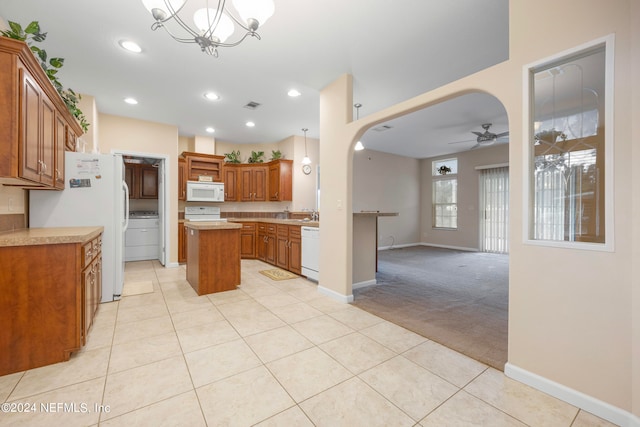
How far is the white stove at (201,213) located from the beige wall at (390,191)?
146 inches

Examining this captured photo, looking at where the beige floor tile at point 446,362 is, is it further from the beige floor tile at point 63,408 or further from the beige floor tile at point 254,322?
the beige floor tile at point 63,408

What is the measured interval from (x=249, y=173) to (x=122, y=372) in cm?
512

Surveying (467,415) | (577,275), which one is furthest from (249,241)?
(577,275)

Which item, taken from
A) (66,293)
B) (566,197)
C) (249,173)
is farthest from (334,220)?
(249,173)

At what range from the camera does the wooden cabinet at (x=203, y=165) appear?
580 centimetres

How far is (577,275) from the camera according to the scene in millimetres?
1569

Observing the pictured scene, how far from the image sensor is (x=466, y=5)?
221 cm

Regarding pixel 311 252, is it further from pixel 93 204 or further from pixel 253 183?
pixel 253 183

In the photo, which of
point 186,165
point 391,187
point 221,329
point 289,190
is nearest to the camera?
point 221,329

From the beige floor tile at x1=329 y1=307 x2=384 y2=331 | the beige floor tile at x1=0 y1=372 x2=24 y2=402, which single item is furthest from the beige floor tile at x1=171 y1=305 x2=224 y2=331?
the beige floor tile at x1=329 y1=307 x2=384 y2=331

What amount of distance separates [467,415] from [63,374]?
265 centimetres

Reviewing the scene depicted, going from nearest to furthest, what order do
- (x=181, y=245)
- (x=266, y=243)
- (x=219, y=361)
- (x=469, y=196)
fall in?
(x=219, y=361) → (x=181, y=245) → (x=266, y=243) → (x=469, y=196)

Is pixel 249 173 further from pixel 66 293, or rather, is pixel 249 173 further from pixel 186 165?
pixel 66 293

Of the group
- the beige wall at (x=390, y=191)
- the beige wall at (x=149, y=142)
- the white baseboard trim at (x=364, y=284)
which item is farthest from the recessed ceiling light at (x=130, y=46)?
the beige wall at (x=390, y=191)
